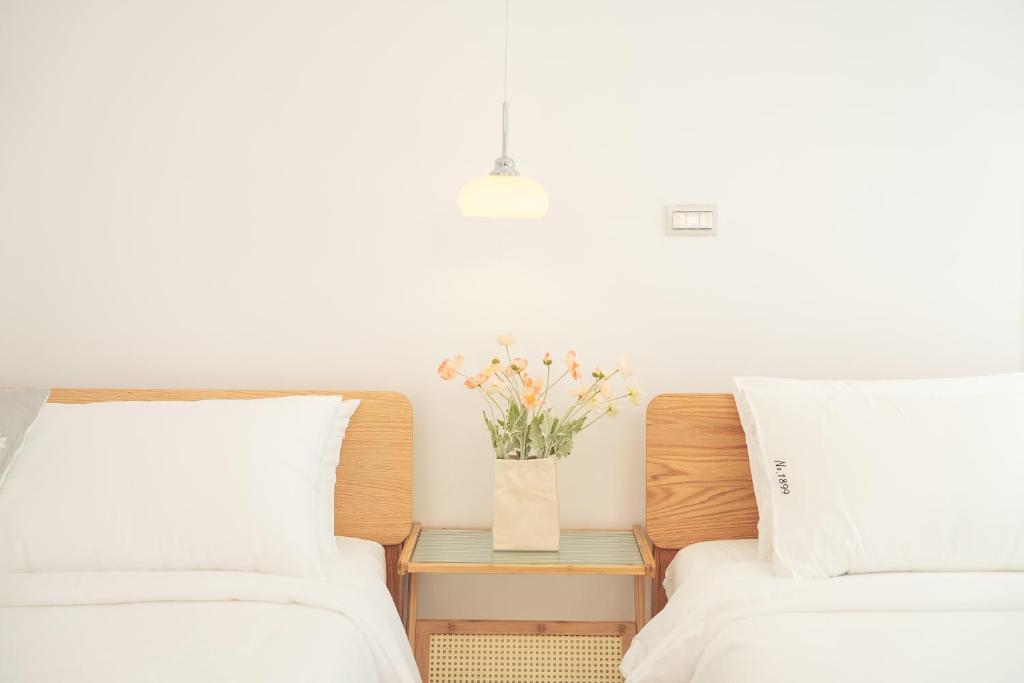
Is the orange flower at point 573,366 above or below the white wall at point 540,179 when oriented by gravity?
below

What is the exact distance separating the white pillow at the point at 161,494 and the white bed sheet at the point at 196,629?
0.05 m

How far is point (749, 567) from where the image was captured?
5.72 ft

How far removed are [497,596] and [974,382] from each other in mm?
1393

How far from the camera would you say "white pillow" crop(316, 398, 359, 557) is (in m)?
1.86

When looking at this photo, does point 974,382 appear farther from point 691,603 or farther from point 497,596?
point 497,596

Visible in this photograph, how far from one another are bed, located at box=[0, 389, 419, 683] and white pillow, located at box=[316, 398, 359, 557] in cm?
4

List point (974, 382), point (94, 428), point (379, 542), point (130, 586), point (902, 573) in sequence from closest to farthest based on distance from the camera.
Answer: point (130, 586) → point (902, 573) → point (94, 428) → point (974, 382) → point (379, 542)

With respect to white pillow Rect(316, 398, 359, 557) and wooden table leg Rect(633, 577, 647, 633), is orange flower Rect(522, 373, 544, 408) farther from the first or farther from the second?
wooden table leg Rect(633, 577, 647, 633)

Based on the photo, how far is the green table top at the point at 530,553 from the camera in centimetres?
186

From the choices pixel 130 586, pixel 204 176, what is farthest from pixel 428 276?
pixel 130 586

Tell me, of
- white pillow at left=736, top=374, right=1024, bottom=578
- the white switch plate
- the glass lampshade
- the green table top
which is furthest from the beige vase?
the white switch plate

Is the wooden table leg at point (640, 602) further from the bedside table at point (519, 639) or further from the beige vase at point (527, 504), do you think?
the beige vase at point (527, 504)

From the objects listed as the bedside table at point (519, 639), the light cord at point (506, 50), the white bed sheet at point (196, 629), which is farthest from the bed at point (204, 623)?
the light cord at point (506, 50)

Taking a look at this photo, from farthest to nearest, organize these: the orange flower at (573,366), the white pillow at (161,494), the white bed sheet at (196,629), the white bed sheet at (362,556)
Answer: the orange flower at (573,366) → the white bed sheet at (362,556) → the white pillow at (161,494) → the white bed sheet at (196,629)
